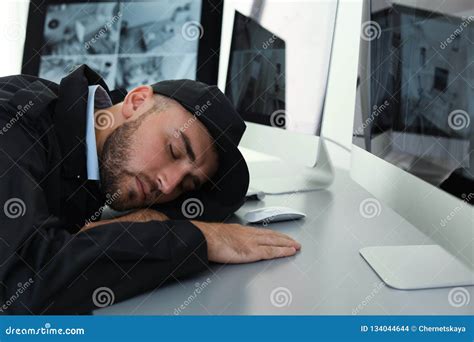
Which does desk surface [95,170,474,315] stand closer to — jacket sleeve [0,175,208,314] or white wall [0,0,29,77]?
jacket sleeve [0,175,208,314]

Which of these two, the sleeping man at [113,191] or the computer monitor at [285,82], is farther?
the computer monitor at [285,82]

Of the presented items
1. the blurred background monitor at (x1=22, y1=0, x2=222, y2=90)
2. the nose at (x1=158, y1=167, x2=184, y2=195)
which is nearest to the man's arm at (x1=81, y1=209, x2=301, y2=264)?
the nose at (x1=158, y1=167, x2=184, y2=195)

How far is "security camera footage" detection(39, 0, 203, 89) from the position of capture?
2066mm

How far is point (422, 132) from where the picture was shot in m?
0.76

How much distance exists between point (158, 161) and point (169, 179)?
0.18 ft

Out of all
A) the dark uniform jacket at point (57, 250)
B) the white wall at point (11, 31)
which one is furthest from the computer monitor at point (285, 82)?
the white wall at point (11, 31)

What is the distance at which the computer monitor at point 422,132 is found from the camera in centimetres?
66

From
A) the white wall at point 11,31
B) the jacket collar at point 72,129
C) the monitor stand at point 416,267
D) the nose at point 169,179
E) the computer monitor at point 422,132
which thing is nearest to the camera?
the computer monitor at point 422,132

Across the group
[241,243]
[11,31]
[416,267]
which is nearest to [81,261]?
[241,243]

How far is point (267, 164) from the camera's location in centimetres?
193

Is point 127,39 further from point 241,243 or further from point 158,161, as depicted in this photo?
point 241,243

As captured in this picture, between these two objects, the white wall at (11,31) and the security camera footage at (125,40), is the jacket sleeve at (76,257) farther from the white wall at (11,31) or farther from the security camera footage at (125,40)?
the white wall at (11,31)

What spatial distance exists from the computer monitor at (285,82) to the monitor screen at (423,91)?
1.15 ft

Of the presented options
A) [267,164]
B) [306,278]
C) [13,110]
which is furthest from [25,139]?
[267,164]
